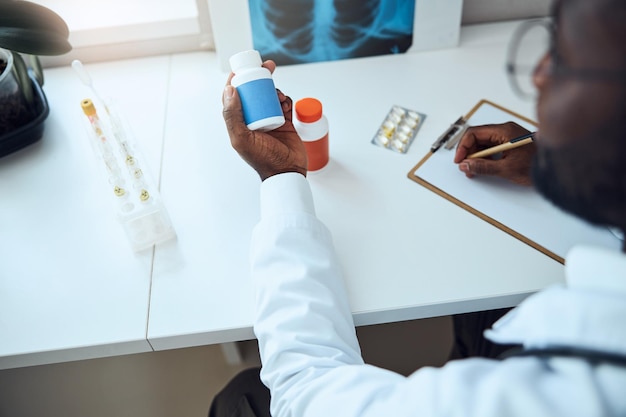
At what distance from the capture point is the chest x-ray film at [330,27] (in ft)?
3.62

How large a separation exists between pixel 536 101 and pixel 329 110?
1.98 ft

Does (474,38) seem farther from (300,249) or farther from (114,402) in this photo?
(114,402)

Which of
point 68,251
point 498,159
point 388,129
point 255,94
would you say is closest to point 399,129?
point 388,129

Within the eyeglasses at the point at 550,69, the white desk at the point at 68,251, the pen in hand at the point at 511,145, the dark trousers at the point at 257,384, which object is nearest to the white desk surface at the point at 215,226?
the white desk at the point at 68,251

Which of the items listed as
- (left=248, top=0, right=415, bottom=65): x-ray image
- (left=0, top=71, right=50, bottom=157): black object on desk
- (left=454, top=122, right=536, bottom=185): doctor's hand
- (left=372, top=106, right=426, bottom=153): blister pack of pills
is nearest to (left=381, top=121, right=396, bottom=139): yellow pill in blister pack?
(left=372, top=106, right=426, bottom=153): blister pack of pills

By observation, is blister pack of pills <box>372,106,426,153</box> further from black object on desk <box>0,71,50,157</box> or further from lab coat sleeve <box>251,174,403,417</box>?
black object on desk <box>0,71,50,157</box>

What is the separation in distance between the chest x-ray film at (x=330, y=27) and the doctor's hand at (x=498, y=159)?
0.33 meters

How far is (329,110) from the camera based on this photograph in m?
1.08

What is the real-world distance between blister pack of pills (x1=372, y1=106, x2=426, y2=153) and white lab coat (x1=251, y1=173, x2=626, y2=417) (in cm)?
23

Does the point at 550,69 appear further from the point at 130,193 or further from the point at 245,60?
the point at 130,193

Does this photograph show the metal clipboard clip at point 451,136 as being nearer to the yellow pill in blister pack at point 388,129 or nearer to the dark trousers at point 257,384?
the yellow pill in blister pack at point 388,129

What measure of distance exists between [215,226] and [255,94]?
0.78 feet

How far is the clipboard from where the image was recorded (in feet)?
2.81

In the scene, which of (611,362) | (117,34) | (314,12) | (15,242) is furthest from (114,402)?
(611,362)
